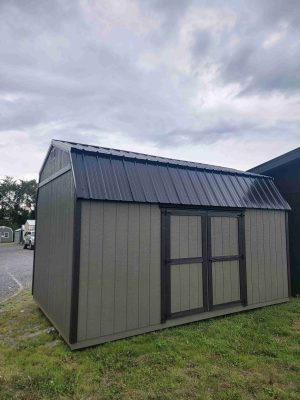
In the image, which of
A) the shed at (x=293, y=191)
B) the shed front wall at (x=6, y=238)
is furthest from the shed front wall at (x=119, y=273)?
the shed front wall at (x=6, y=238)

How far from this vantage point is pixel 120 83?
893cm

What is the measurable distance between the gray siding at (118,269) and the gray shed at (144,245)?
0.01 meters

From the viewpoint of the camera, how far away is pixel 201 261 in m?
Answer: 4.79

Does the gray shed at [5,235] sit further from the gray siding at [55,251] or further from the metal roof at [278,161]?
the metal roof at [278,161]

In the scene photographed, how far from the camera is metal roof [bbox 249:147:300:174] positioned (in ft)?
21.5

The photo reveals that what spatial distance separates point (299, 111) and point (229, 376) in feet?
30.5

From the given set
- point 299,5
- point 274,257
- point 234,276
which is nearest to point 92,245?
point 234,276

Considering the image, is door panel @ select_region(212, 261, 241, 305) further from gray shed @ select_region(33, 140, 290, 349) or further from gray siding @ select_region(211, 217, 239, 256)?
gray siding @ select_region(211, 217, 239, 256)

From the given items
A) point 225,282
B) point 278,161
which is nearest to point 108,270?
point 225,282

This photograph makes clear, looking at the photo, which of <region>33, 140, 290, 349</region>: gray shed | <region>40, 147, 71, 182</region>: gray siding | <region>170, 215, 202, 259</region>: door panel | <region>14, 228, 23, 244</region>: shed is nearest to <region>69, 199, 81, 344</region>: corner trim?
<region>33, 140, 290, 349</region>: gray shed

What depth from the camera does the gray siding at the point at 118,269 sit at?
364cm

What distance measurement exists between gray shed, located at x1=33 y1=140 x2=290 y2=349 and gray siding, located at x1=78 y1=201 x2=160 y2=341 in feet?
0.05

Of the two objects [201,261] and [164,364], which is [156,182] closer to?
[201,261]

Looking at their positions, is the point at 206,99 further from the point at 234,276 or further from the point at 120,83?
the point at 234,276
